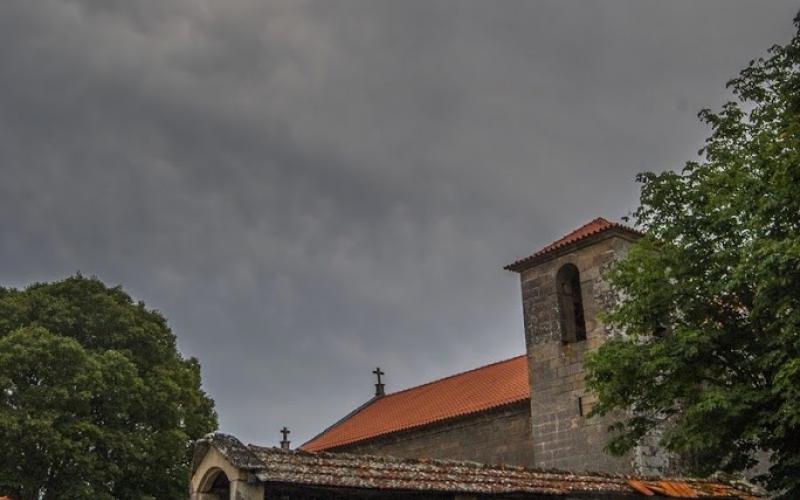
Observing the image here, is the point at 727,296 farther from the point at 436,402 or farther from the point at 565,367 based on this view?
the point at 436,402

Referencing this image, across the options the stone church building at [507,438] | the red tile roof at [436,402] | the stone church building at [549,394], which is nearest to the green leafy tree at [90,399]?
the red tile roof at [436,402]

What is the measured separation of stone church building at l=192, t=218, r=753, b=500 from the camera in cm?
855

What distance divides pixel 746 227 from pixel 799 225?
75 centimetres

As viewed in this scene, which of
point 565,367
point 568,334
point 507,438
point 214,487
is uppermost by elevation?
point 568,334

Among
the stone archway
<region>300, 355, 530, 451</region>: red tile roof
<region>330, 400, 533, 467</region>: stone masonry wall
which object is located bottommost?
the stone archway

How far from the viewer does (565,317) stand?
20281 millimetres

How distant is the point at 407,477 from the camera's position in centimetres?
905

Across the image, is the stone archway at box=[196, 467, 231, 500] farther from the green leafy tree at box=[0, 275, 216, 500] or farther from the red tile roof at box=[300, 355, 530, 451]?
the green leafy tree at box=[0, 275, 216, 500]

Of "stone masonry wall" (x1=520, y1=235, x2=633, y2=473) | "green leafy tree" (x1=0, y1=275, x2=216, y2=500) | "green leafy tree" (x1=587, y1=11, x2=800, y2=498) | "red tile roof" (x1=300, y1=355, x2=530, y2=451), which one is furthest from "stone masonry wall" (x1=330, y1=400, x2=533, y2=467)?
"green leafy tree" (x1=0, y1=275, x2=216, y2=500)

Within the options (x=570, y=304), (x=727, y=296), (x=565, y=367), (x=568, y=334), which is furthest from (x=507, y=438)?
(x=727, y=296)

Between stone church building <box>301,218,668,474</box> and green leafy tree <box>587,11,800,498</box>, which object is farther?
stone church building <box>301,218,668,474</box>

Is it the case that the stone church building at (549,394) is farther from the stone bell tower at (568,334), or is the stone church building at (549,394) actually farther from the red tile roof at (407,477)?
the red tile roof at (407,477)

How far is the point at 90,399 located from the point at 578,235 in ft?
49.4

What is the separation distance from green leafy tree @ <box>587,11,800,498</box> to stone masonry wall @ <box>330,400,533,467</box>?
253 inches
